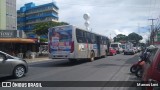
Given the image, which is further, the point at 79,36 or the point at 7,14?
the point at 7,14

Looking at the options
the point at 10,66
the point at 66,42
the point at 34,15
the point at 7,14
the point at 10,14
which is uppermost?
the point at 34,15

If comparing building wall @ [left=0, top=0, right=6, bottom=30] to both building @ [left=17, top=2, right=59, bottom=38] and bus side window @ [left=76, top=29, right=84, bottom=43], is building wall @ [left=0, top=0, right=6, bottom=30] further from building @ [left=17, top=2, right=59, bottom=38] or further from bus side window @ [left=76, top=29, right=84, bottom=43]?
building @ [left=17, top=2, right=59, bottom=38]

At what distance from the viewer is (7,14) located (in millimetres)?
67000

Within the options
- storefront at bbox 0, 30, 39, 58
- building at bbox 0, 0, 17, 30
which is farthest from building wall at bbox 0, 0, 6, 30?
storefront at bbox 0, 30, 39, 58

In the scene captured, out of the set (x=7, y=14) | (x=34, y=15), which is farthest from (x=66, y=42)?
(x=34, y=15)

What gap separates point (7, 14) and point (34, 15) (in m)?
52.5

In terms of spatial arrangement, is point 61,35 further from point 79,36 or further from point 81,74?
point 81,74

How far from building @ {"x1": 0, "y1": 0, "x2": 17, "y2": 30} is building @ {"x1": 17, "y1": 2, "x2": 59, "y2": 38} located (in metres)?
41.6

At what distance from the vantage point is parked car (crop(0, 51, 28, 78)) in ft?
42.0

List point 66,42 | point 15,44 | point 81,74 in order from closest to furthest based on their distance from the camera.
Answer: point 81,74 < point 66,42 < point 15,44

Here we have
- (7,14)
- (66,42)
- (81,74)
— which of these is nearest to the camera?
(81,74)

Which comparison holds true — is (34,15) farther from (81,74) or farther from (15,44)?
(81,74)

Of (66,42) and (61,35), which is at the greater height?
(61,35)

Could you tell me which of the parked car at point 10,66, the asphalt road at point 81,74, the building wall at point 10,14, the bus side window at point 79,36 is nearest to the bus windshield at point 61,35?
the bus side window at point 79,36
